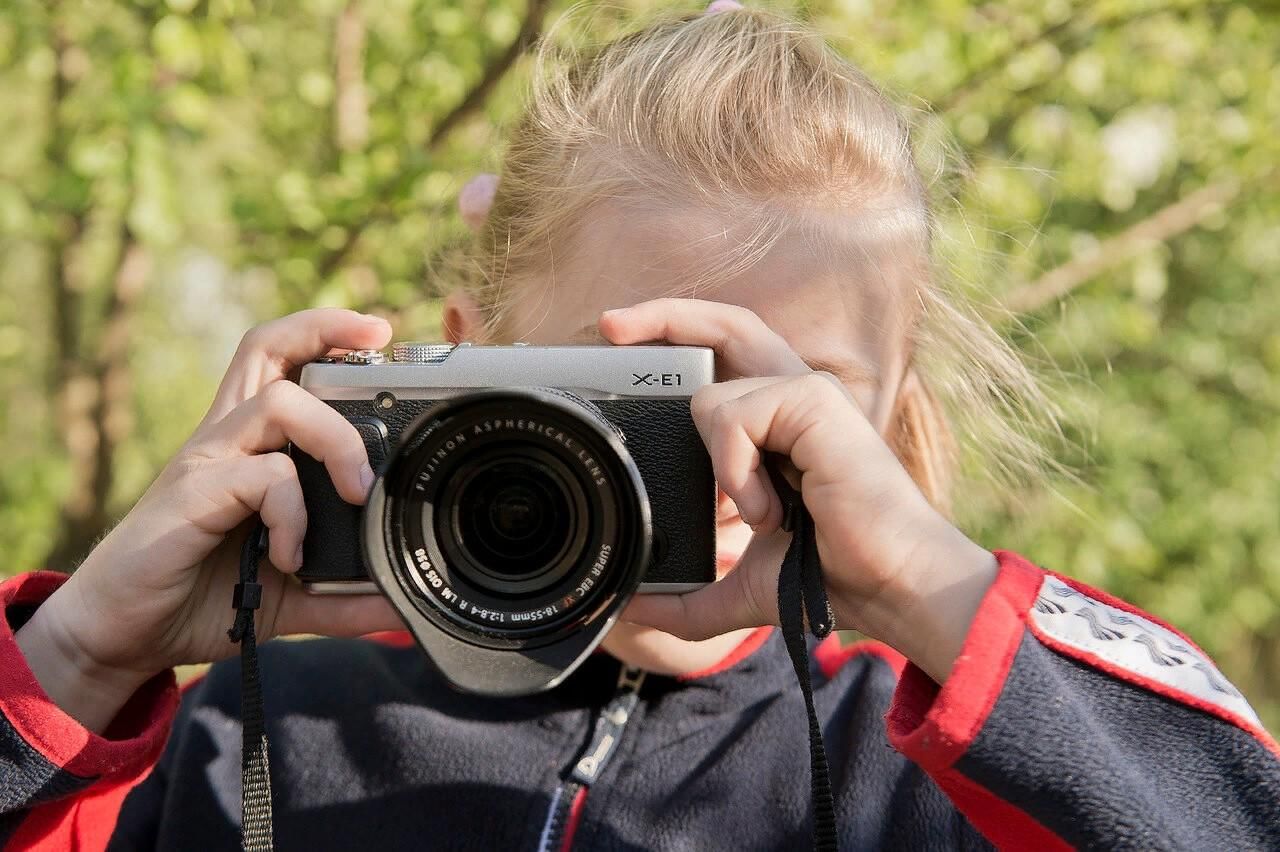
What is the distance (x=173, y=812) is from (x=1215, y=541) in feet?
13.1

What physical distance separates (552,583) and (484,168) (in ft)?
4.45

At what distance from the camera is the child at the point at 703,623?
3.41 ft

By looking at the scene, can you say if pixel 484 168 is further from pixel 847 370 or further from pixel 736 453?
pixel 736 453

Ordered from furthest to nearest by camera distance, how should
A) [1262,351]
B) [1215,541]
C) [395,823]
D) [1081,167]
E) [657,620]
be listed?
[1262,351] → [1215,541] → [1081,167] → [395,823] → [657,620]

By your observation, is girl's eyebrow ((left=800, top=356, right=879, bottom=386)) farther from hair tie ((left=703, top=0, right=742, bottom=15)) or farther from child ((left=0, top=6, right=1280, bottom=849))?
hair tie ((left=703, top=0, right=742, bottom=15))

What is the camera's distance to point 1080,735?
100 cm

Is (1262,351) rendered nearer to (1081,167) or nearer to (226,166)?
(1081,167)

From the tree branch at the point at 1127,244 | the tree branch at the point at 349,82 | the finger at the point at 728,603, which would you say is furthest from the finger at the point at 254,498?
the tree branch at the point at 1127,244

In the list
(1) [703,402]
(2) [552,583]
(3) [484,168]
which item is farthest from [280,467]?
(3) [484,168]

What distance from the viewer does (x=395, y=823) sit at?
1.34 m

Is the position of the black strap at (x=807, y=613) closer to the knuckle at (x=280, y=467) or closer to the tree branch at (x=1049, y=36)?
the knuckle at (x=280, y=467)

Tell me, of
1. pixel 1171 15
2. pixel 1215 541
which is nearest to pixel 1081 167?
pixel 1171 15

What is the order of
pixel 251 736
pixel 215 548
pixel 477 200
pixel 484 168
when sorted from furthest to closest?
pixel 484 168
pixel 477 200
pixel 215 548
pixel 251 736

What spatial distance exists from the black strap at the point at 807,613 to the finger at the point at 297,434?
0.37 meters
